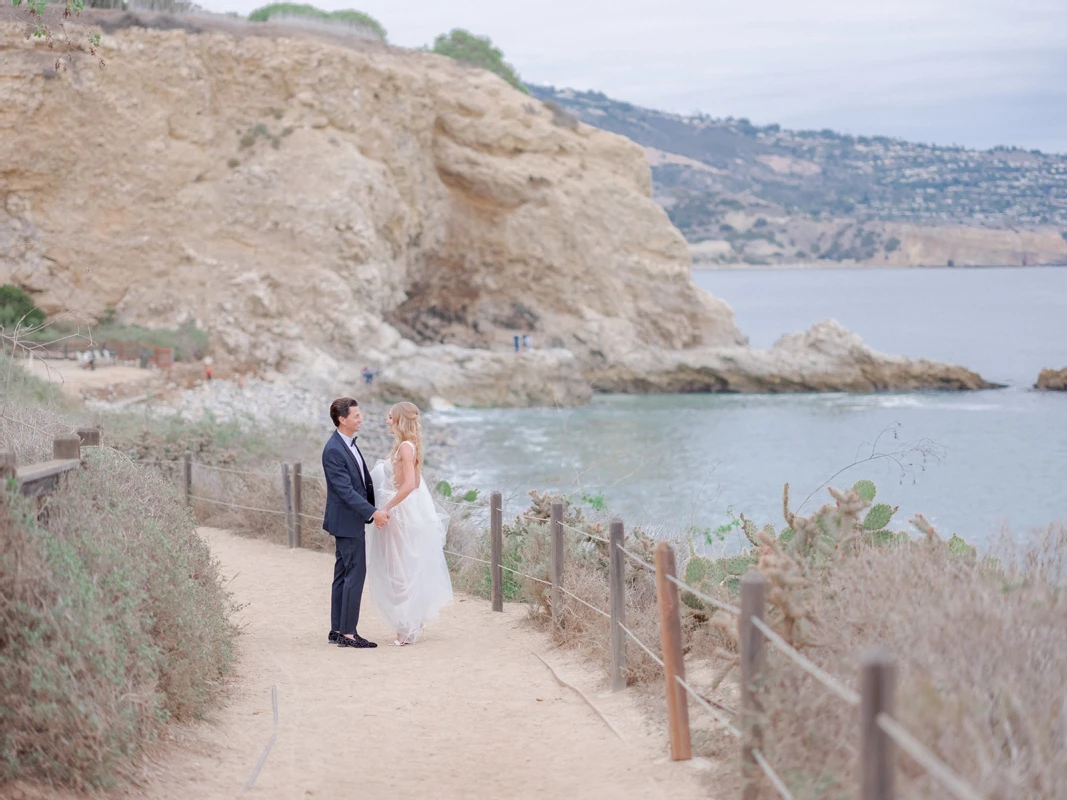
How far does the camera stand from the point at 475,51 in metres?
68.2

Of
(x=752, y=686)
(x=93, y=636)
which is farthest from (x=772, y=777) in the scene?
(x=93, y=636)

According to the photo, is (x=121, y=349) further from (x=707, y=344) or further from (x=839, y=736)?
(x=839, y=736)

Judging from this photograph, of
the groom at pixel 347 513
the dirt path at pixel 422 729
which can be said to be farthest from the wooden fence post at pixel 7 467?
the groom at pixel 347 513

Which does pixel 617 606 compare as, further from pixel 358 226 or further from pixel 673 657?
Result: pixel 358 226

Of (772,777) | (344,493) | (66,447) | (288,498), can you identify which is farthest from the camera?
(288,498)

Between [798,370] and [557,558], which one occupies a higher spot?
[798,370]

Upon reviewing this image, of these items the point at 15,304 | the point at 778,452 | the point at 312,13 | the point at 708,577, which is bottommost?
the point at 778,452

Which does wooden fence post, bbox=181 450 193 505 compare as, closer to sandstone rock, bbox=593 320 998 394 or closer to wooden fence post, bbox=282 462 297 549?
wooden fence post, bbox=282 462 297 549

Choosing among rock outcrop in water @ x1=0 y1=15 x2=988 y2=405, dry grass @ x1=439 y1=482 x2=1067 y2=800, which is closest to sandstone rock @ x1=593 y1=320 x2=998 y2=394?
rock outcrop in water @ x1=0 y1=15 x2=988 y2=405

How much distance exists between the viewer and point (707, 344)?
50969mm

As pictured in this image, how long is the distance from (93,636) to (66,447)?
1.88m

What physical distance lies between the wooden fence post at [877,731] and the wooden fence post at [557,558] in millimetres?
5193

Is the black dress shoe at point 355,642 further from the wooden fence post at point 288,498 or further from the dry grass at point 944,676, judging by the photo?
the wooden fence post at point 288,498

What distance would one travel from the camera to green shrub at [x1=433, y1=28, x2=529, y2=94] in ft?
222
